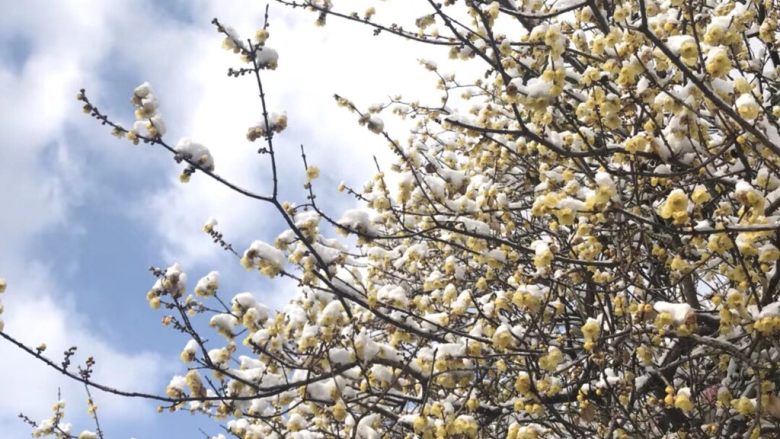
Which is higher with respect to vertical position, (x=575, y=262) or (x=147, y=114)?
(x=147, y=114)

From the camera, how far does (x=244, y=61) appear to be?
3469mm

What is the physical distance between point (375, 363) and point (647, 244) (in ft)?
7.19

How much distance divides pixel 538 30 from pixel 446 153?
12.3ft

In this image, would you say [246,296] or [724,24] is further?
[246,296]

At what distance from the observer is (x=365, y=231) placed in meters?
4.16

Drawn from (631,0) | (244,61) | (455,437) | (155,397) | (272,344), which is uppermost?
(631,0)

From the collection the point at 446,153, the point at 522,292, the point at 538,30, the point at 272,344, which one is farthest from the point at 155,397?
the point at 446,153

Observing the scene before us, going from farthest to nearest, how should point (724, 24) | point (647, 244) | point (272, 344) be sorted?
point (647, 244)
point (272, 344)
point (724, 24)

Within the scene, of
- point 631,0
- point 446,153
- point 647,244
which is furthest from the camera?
point 446,153

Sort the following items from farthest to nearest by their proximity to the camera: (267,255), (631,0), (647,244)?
(631,0)
(647,244)
(267,255)

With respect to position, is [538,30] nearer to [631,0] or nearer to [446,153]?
[631,0]

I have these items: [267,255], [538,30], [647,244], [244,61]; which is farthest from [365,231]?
[647,244]

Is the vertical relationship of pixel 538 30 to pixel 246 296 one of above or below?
above

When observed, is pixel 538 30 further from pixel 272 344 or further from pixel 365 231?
pixel 272 344
